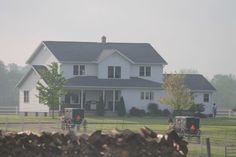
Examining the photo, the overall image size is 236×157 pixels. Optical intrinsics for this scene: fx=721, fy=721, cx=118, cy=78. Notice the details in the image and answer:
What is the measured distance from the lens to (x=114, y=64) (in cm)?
7712

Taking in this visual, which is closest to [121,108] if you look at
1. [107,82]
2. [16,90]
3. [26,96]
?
[107,82]

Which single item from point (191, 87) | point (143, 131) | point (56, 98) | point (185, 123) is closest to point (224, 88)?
point (191, 87)

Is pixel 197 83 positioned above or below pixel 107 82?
above

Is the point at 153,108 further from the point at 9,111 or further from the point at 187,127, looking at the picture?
the point at 187,127

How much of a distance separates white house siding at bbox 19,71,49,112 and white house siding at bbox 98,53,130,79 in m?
7.11

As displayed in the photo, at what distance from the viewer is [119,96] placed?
75.9 meters

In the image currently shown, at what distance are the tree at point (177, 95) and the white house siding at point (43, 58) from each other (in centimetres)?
1387

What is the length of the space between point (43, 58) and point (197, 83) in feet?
58.3

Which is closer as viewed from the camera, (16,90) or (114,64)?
(114,64)

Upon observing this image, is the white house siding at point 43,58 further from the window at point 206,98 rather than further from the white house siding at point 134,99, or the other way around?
the window at point 206,98

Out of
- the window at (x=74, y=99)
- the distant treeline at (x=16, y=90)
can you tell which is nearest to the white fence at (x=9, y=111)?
the window at (x=74, y=99)

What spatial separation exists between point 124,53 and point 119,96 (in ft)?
19.7

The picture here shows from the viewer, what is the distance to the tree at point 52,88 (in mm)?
69938

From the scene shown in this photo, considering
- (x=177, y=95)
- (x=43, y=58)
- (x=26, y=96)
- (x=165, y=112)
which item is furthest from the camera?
(x=43, y=58)
